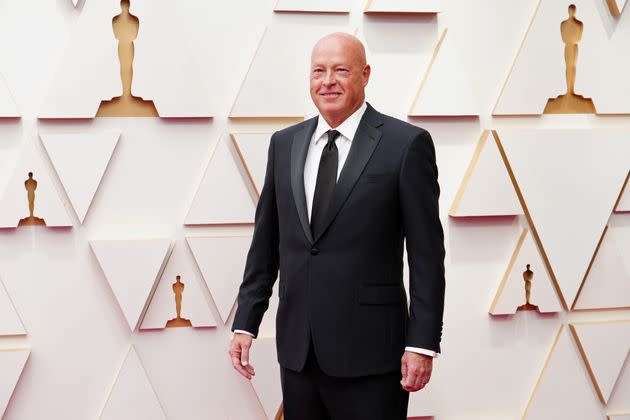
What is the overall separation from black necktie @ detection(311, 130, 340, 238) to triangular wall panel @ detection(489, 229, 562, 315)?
1.02m

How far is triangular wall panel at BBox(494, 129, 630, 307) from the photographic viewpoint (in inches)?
101

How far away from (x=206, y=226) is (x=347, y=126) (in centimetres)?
78

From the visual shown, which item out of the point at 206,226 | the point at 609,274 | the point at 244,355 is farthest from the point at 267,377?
the point at 609,274

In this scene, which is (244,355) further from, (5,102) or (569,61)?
(569,61)

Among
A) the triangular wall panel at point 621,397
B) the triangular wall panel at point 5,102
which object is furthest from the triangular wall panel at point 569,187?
the triangular wall panel at point 5,102

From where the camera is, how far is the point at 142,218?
7.83ft

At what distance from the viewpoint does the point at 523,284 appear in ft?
8.45

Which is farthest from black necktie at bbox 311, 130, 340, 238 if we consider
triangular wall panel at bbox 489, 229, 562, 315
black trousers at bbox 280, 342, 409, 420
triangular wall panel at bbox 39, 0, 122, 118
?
triangular wall panel at bbox 489, 229, 562, 315

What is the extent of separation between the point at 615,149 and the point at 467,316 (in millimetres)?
748

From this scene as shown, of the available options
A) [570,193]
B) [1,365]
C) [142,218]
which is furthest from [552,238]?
[1,365]

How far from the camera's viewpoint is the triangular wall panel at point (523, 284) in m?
2.55

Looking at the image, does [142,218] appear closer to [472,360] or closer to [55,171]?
[55,171]

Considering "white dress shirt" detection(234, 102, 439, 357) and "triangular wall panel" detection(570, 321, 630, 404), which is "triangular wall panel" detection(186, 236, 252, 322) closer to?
"white dress shirt" detection(234, 102, 439, 357)

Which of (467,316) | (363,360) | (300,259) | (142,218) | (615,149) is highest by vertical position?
(615,149)
